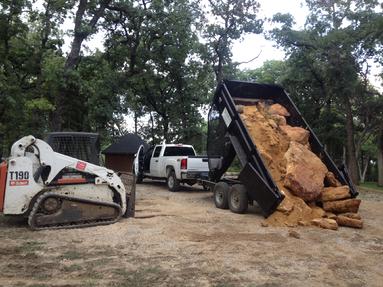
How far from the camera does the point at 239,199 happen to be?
11883 millimetres

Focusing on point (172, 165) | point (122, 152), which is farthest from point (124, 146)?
point (172, 165)

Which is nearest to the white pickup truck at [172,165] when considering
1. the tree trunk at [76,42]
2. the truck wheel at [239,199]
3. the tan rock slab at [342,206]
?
the truck wheel at [239,199]

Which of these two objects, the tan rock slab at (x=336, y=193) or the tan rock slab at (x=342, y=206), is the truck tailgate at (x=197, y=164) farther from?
the tan rock slab at (x=342, y=206)

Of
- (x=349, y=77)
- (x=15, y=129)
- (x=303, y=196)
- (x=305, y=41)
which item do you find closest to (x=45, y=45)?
(x=15, y=129)

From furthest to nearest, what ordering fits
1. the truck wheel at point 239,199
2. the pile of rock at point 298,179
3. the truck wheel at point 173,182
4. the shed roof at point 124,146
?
the shed roof at point 124,146
the truck wheel at point 173,182
the truck wheel at point 239,199
the pile of rock at point 298,179

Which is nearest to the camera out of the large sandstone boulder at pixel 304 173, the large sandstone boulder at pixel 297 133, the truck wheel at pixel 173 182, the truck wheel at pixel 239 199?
the large sandstone boulder at pixel 304 173

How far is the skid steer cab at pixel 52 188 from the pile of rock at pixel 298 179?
4.02 meters

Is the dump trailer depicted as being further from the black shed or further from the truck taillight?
the black shed

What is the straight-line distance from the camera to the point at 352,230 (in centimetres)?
997

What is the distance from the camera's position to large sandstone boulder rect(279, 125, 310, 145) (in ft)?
40.8

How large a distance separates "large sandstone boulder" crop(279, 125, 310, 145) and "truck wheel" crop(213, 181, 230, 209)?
7.58 ft

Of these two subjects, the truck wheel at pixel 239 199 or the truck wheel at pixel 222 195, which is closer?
the truck wheel at pixel 239 199

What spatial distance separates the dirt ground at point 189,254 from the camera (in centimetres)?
606

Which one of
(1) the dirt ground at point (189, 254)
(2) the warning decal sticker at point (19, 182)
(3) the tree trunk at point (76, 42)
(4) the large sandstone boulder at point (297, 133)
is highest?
(3) the tree trunk at point (76, 42)
